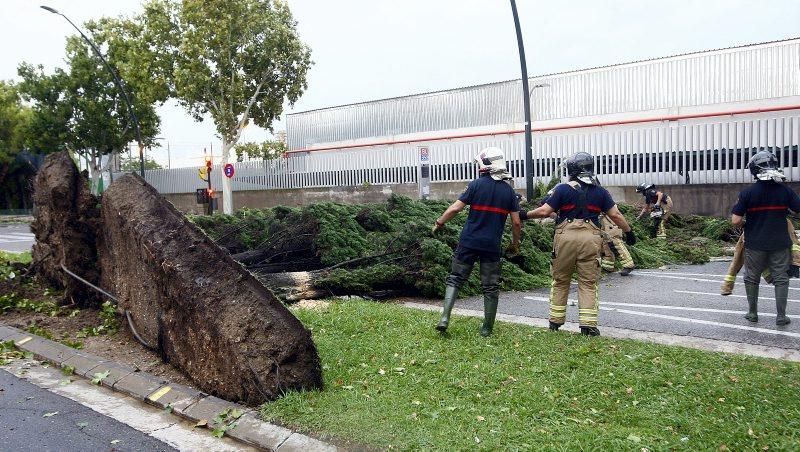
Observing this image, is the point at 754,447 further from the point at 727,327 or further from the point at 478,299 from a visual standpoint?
the point at 478,299

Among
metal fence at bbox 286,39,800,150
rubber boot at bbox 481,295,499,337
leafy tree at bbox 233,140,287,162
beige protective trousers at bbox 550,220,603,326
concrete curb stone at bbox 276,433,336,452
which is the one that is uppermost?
metal fence at bbox 286,39,800,150

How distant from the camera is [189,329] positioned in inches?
226

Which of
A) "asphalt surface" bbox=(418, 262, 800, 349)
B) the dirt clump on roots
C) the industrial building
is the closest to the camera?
"asphalt surface" bbox=(418, 262, 800, 349)

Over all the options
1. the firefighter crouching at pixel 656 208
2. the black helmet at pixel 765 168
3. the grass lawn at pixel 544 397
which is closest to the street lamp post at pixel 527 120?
the firefighter crouching at pixel 656 208

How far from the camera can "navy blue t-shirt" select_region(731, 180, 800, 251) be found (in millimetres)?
7453

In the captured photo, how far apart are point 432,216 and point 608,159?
11.7 meters

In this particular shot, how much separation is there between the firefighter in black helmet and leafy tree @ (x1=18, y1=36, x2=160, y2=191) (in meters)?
40.6

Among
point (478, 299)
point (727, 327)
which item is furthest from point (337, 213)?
point (727, 327)

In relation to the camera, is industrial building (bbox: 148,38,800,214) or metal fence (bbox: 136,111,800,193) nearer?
metal fence (bbox: 136,111,800,193)

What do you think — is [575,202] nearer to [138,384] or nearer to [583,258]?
[583,258]

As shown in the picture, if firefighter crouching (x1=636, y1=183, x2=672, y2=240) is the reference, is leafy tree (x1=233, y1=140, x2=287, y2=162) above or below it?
above

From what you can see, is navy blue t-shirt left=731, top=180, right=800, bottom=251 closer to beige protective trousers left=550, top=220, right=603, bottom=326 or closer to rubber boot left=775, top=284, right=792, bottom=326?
rubber boot left=775, top=284, right=792, bottom=326

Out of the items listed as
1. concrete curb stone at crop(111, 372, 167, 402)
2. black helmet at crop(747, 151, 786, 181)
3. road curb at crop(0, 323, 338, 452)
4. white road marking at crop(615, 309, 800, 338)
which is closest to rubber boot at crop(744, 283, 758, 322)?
white road marking at crop(615, 309, 800, 338)

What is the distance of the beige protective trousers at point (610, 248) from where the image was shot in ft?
39.1
